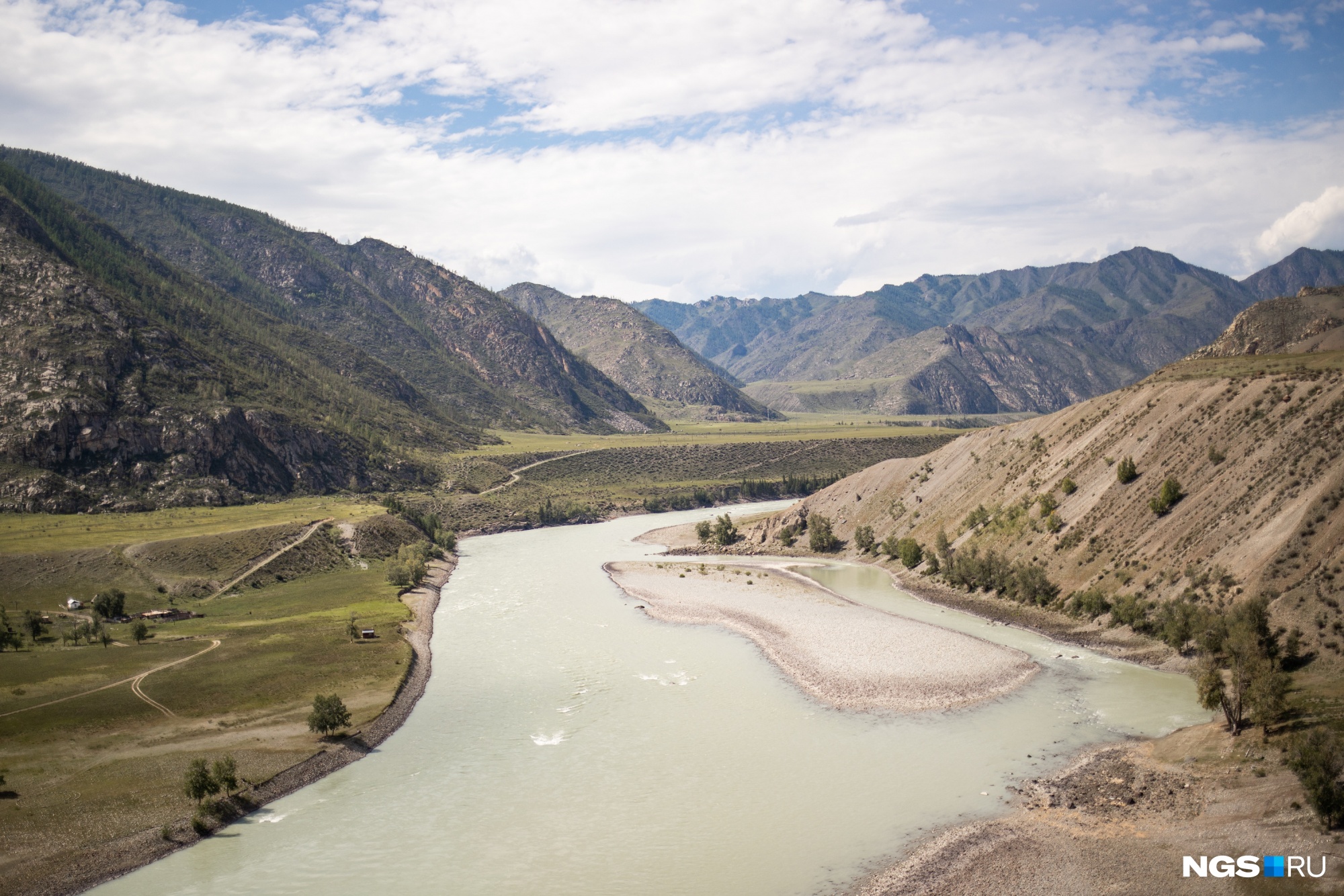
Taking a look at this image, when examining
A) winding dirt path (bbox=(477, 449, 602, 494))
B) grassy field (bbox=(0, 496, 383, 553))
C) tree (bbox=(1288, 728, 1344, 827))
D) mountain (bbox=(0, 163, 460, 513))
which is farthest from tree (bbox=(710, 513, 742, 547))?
tree (bbox=(1288, 728, 1344, 827))

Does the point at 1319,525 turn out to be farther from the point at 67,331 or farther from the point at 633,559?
the point at 67,331

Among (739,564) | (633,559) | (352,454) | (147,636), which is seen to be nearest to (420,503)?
(352,454)

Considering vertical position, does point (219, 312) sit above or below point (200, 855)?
above

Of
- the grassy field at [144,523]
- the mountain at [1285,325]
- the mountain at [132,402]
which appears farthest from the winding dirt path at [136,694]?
the mountain at [1285,325]

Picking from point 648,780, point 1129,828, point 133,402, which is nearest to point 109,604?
point 648,780

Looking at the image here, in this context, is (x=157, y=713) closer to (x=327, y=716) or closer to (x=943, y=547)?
(x=327, y=716)

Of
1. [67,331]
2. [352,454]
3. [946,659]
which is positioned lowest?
[946,659]
